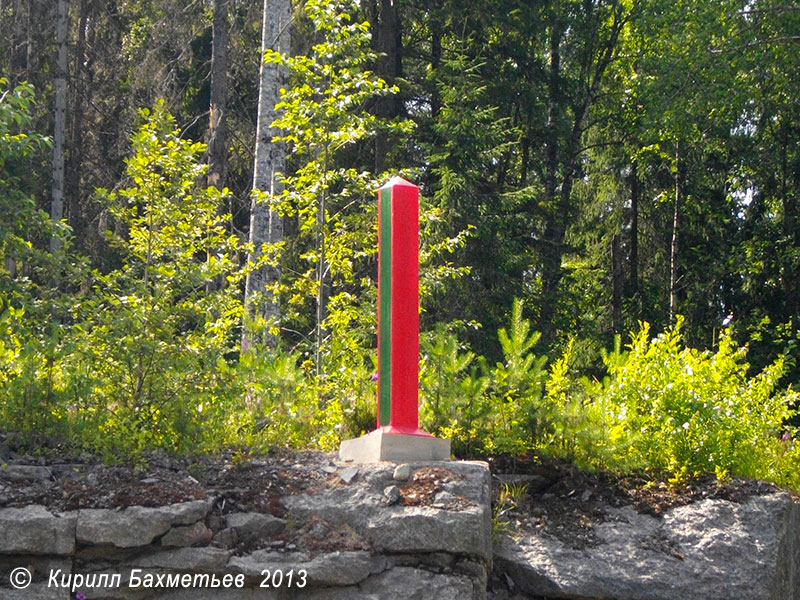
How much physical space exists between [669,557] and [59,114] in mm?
17690

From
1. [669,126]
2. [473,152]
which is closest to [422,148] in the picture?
[473,152]

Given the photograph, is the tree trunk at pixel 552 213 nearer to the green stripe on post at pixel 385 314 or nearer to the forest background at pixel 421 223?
the forest background at pixel 421 223

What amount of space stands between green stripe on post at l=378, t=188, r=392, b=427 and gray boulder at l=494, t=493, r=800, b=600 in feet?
3.99

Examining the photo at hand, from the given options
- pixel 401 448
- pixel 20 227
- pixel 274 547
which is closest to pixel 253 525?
pixel 274 547

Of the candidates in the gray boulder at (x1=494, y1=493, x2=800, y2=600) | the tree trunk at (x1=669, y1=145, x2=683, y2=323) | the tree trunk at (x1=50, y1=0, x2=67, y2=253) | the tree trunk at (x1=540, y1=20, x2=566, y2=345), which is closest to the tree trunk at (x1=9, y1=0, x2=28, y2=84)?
the tree trunk at (x1=50, y1=0, x2=67, y2=253)

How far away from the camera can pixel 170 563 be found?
5.58 meters

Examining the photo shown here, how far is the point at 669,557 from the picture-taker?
6.65m

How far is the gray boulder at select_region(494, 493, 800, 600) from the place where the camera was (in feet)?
21.3

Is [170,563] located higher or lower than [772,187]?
lower

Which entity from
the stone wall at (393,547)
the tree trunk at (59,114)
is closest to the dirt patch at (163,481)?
the stone wall at (393,547)

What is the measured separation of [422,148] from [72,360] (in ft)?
40.9

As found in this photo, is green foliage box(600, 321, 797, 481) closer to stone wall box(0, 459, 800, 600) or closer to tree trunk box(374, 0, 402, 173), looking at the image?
stone wall box(0, 459, 800, 600)

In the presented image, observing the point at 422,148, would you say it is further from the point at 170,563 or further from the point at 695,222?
the point at 170,563

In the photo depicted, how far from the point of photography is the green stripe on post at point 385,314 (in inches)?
261
